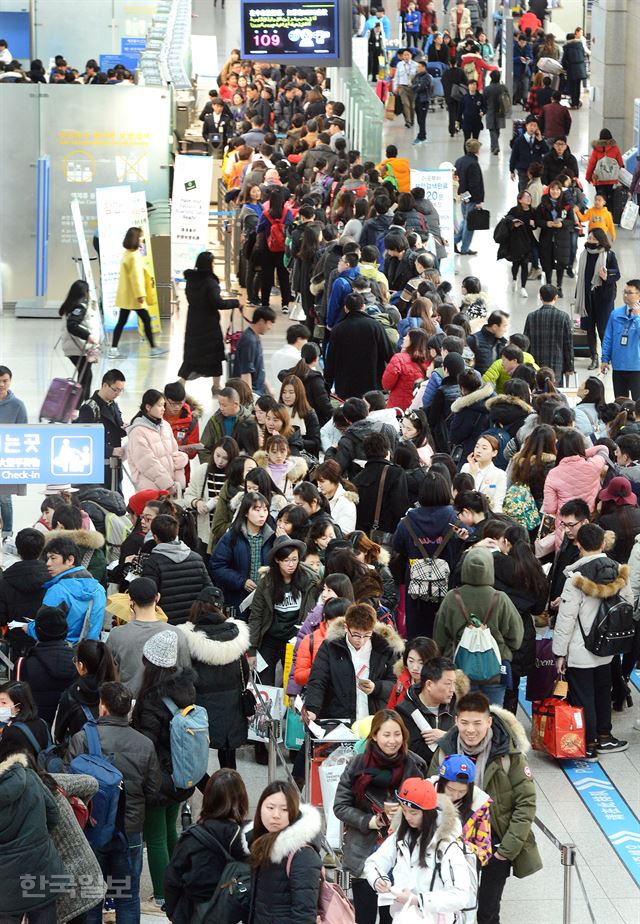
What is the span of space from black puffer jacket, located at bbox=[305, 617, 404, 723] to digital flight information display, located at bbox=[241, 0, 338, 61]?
1602cm

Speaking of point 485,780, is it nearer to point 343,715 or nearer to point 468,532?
point 343,715

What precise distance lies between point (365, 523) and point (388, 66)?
2829cm

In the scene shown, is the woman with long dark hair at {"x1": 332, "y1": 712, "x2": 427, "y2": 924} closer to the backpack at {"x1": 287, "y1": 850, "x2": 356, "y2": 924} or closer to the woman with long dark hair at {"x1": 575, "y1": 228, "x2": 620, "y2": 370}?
the backpack at {"x1": 287, "y1": 850, "x2": 356, "y2": 924}

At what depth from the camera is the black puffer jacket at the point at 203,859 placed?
19.1 feet

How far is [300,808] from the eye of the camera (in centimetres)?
570

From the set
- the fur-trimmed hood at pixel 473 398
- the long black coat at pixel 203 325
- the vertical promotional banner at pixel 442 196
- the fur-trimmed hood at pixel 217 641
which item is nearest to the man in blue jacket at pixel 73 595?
the fur-trimmed hood at pixel 217 641

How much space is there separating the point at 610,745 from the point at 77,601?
3094mm

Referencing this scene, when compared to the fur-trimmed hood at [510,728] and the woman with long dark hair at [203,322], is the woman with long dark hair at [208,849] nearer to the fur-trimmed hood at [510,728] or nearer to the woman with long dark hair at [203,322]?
the fur-trimmed hood at [510,728]

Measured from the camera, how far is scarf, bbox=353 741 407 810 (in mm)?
6336

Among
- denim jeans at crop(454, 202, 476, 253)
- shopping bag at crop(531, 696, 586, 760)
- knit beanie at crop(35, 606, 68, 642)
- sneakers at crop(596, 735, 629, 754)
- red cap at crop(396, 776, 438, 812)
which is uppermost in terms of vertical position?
denim jeans at crop(454, 202, 476, 253)

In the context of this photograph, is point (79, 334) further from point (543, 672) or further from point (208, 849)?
point (208, 849)

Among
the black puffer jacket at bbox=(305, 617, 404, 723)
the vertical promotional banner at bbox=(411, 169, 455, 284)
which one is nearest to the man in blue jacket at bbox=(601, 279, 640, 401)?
the vertical promotional banner at bbox=(411, 169, 455, 284)

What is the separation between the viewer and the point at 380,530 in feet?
32.9

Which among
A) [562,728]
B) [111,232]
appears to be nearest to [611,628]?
[562,728]
